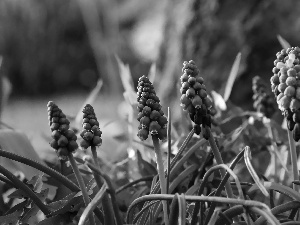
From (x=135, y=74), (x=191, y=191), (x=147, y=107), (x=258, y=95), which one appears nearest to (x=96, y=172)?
(x=147, y=107)

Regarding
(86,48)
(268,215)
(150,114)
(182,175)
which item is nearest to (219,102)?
(182,175)

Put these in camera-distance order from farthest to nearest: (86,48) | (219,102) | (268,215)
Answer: (86,48) < (219,102) < (268,215)

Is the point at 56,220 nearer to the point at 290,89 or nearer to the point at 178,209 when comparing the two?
the point at 178,209

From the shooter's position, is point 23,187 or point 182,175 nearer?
point 23,187

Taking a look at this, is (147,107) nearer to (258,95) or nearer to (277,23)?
(258,95)

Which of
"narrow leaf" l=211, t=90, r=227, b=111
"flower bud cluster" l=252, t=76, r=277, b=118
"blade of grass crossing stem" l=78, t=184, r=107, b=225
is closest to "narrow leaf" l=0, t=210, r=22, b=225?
"blade of grass crossing stem" l=78, t=184, r=107, b=225

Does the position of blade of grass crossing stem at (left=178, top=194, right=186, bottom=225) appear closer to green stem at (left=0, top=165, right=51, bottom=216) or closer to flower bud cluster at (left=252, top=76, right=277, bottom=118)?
green stem at (left=0, top=165, right=51, bottom=216)
